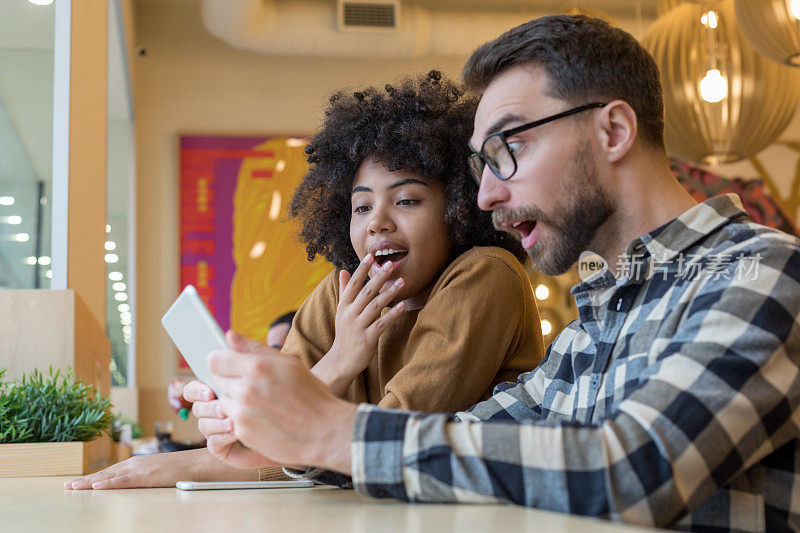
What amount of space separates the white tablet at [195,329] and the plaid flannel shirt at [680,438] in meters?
0.21

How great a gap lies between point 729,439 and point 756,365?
0.07m

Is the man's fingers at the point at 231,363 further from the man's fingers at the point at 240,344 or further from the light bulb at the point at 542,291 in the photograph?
the light bulb at the point at 542,291

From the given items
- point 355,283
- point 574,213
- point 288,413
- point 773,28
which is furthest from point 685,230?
point 773,28

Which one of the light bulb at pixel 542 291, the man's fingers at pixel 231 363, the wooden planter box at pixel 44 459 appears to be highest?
the light bulb at pixel 542 291

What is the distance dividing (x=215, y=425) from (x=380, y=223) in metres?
0.53

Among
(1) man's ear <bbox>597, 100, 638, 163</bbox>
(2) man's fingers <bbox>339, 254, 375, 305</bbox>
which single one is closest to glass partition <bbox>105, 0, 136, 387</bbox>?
(2) man's fingers <bbox>339, 254, 375, 305</bbox>

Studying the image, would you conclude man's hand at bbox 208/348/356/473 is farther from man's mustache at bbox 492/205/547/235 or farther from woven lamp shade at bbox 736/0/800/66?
woven lamp shade at bbox 736/0/800/66

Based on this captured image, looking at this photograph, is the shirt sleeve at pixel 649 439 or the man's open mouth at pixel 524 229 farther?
the man's open mouth at pixel 524 229

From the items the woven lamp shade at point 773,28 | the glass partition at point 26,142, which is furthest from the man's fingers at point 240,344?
the woven lamp shade at point 773,28

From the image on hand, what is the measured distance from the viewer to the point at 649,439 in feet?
2.57

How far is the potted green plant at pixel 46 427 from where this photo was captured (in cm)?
168

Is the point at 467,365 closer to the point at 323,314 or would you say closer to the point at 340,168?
the point at 323,314

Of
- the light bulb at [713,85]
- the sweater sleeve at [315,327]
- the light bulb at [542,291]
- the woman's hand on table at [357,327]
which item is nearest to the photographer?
the woman's hand on table at [357,327]

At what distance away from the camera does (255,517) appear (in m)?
0.81
